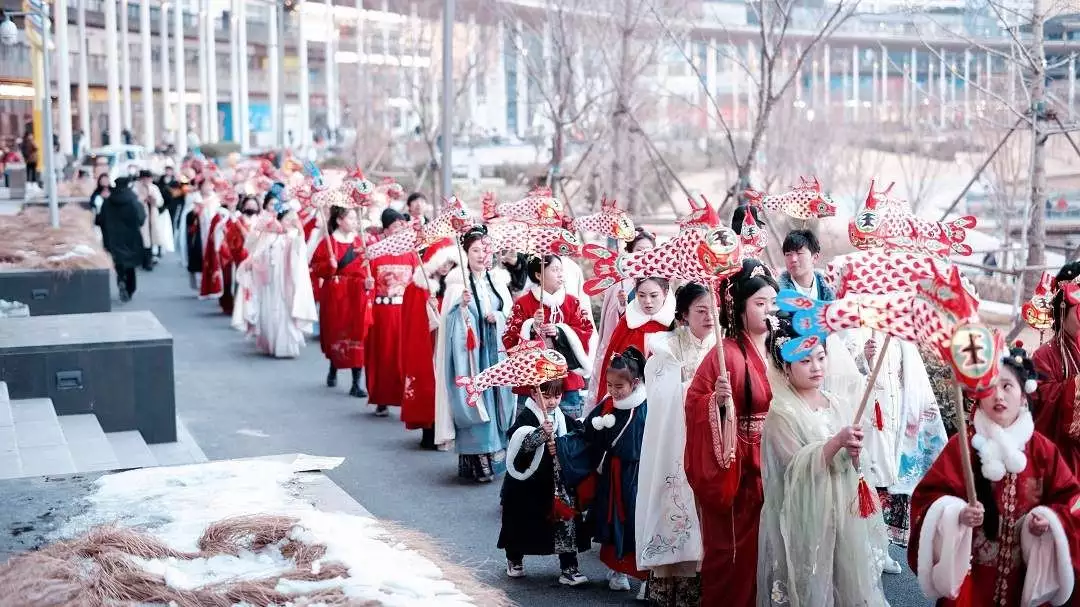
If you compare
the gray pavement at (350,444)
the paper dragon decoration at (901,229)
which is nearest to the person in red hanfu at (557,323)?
the gray pavement at (350,444)

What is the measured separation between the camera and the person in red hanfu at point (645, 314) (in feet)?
23.5

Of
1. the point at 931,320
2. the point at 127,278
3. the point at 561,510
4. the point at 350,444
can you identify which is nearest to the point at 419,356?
the point at 350,444

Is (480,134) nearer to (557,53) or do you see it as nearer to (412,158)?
(412,158)

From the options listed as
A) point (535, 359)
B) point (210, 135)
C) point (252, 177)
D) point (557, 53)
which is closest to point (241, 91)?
point (210, 135)

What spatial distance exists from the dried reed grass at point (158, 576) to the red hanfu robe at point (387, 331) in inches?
245

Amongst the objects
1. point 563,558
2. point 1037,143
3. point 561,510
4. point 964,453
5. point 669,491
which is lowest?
point 563,558

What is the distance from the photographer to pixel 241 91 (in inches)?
1799

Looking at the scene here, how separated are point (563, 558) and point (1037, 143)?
5256 millimetres

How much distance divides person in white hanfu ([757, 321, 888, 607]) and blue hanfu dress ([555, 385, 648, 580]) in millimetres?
923

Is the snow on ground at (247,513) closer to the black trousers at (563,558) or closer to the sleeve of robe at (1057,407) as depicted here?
the black trousers at (563,558)

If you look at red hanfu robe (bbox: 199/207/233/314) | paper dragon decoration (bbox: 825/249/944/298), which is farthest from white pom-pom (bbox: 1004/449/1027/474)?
red hanfu robe (bbox: 199/207/233/314)

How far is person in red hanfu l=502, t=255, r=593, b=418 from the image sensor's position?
809 cm

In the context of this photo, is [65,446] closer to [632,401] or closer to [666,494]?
[632,401]

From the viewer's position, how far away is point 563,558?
662 centimetres
